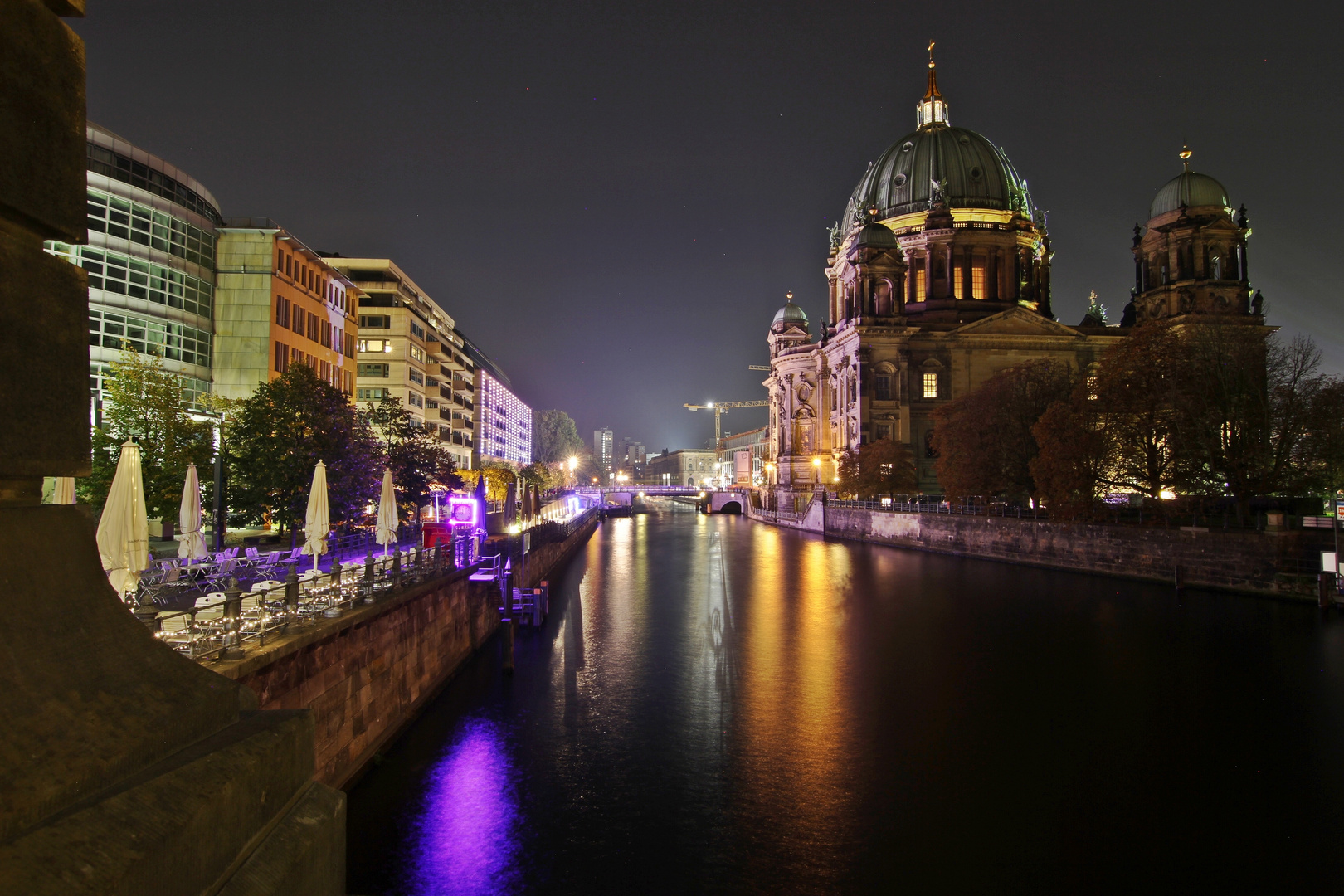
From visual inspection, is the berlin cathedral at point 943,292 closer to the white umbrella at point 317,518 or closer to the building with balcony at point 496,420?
the building with balcony at point 496,420

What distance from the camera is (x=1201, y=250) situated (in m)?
82.1

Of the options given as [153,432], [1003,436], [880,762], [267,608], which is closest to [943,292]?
[1003,436]

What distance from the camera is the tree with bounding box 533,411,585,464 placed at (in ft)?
575

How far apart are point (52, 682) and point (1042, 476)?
169ft

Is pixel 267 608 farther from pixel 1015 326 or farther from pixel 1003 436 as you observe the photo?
pixel 1015 326

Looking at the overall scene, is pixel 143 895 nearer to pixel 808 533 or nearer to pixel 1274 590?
pixel 1274 590

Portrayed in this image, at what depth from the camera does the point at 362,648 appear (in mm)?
16297

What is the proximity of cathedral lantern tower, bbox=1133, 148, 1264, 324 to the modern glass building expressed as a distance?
8084cm

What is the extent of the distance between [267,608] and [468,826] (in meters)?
5.30

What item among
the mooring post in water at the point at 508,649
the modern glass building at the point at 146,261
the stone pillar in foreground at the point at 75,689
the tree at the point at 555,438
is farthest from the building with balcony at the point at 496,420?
the stone pillar in foreground at the point at 75,689

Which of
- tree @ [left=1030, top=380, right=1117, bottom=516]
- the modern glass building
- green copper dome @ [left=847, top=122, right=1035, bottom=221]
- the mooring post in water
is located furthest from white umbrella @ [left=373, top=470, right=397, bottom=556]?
green copper dome @ [left=847, top=122, right=1035, bottom=221]

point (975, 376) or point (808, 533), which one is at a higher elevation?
point (975, 376)

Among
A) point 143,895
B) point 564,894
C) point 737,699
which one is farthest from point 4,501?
point 737,699

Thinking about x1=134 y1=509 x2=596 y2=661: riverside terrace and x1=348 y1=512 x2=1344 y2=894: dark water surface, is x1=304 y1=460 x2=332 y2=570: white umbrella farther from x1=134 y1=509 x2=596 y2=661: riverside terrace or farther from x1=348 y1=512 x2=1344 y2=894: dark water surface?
x1=348 y1=512 x2=1344 y2=894: dark water surface
